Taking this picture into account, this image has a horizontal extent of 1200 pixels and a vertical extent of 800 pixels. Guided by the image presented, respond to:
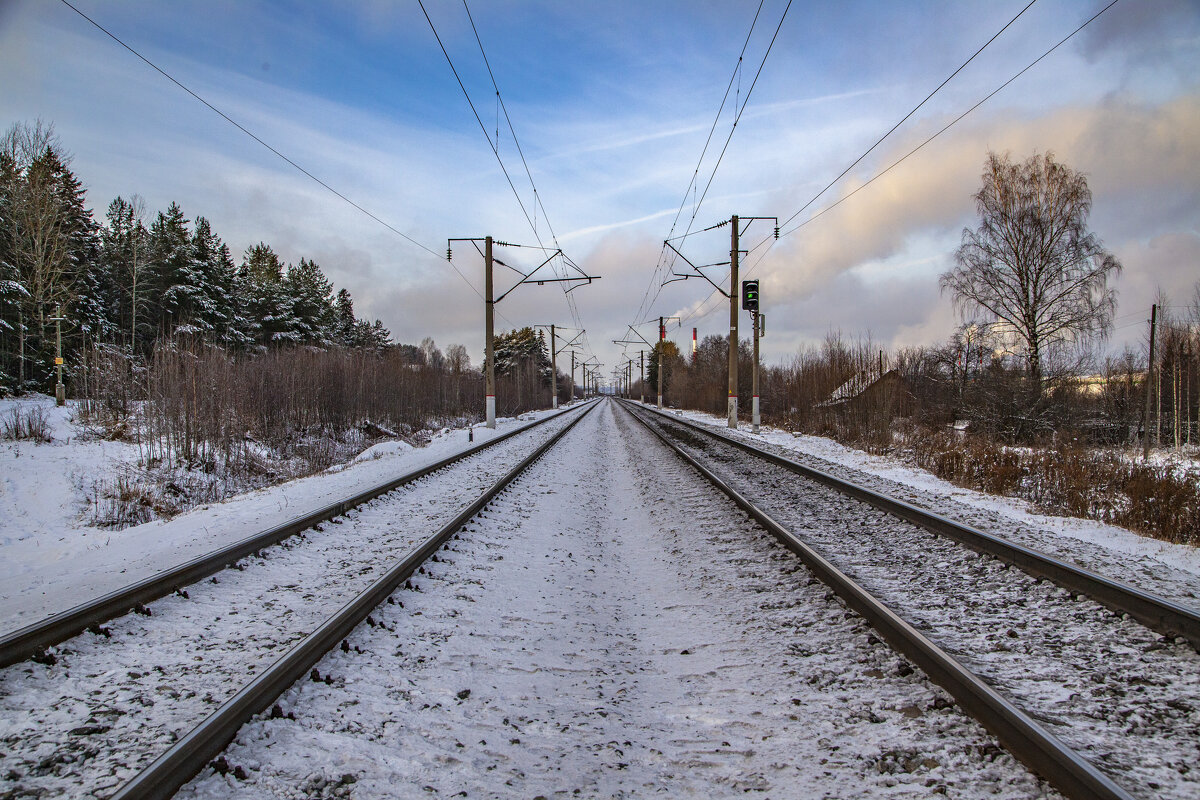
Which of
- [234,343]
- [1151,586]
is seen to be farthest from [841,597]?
[234,343]

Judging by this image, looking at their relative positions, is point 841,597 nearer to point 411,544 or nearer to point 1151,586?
point 1151,586

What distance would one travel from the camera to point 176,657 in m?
3.15

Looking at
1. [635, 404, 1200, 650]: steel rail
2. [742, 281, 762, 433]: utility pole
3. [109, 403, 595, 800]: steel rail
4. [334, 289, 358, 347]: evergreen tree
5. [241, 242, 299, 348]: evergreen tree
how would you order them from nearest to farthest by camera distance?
[109, 403, 595, 800]: steel rail, [635, 404, 1200, 650]: steel rail, [742, 281, 762, 433]: utility pole, [241, 242, 299, 348]: evergreen tree, [334, 289, 358, 347]: evergreen tree

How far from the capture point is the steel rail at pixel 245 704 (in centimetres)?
192

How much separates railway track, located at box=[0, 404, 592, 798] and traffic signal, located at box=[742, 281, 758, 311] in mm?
18364

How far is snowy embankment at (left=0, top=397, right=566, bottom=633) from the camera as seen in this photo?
15.3 feet

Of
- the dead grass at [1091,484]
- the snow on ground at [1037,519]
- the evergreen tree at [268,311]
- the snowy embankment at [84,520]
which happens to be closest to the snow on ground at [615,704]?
the snowy embankment at [84,520]

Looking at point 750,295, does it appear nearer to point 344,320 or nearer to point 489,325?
point 489,325

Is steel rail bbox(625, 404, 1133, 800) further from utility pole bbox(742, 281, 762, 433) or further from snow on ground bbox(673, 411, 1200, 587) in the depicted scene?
utility pole bbox(742, 281, 762, 433)

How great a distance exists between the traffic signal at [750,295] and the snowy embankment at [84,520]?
1295 centimetres

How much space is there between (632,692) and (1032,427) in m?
20.9

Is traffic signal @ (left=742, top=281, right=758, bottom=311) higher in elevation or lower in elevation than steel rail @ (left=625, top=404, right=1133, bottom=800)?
higher

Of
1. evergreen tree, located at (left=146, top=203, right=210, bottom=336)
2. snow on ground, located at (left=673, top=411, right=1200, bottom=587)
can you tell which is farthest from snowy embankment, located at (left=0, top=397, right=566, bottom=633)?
evergreen tree, located at (left=146, top=203, right=210, bottom=336)

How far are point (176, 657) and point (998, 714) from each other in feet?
13.9
